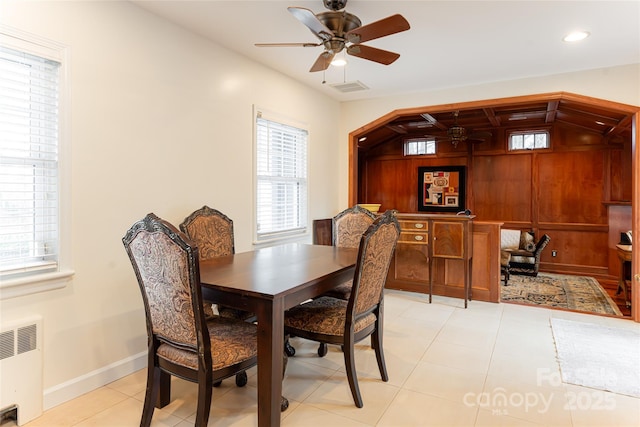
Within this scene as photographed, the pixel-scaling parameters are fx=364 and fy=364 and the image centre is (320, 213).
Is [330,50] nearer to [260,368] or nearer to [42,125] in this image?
[42,125]

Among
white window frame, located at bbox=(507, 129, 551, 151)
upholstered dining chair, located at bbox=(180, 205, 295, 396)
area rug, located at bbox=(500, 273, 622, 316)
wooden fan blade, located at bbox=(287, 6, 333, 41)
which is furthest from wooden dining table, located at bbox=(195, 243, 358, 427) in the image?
white window frame, located at bbox=(507, 129, 551, 151)

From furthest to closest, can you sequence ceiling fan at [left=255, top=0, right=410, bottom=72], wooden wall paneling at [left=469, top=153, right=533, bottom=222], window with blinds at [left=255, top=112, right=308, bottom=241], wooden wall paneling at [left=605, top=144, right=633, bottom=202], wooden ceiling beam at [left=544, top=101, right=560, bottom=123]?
1. wooden wall paneling at [left=469, top=153, right=533, bottom=222]
2. wooden wall paneling at [left=605, top=144, right=633, bottom=202]
3. wooden ceiling beam at [left=544, top=101, right=560, bottom=123]
4. window with blinds at [left=255, top=112, right=308, bottom=241]
5. ceiling fan at [left=255, top=0, right=410, bottom=72]

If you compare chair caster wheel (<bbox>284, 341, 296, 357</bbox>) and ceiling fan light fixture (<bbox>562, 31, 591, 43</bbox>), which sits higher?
ceiling fan light fixture (<bbox>562, 31, 591, 43</bbox>)

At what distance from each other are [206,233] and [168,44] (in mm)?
1520

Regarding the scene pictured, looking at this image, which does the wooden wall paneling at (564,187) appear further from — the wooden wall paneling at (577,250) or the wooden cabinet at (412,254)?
the wooden cabinet at (412,254)

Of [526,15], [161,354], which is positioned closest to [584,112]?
[526,15]

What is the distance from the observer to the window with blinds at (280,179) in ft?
12.8

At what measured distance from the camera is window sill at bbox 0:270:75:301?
6.56ft

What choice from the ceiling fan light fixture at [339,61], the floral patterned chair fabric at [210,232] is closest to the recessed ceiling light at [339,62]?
the ceiling fan light fixture at [339,61]

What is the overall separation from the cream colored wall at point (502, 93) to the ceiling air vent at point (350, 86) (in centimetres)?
63

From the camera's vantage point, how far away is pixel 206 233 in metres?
2.91

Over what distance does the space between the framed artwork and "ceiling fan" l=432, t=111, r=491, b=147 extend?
2.13ft

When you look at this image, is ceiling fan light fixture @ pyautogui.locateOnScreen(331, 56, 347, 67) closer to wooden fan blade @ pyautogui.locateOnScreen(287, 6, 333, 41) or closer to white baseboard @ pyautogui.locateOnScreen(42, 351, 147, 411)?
wooden fan blade @ pyautogui.locateOnScreen(287, 6, 333, 41)

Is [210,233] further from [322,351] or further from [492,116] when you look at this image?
[492,116]
